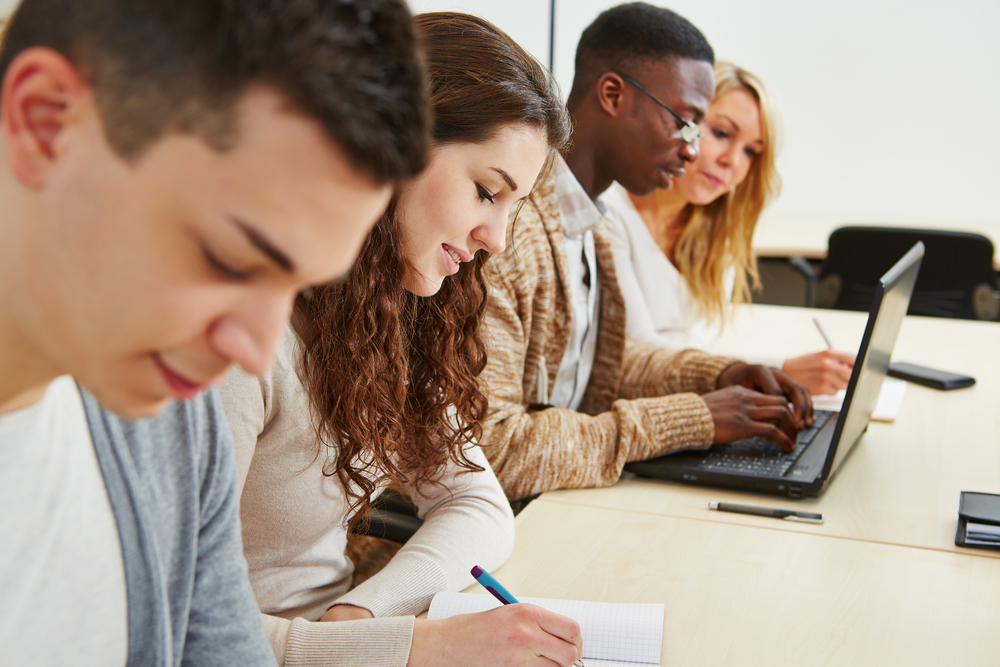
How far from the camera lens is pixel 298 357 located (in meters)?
0.94

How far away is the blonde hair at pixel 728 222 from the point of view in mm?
2293

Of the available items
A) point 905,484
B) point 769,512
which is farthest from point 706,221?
point 769,512

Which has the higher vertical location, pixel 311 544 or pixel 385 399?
A: pixel 385 399

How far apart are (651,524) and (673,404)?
277mm

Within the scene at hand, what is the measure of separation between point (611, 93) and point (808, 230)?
2.67 meters

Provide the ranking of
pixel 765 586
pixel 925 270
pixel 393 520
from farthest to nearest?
pixel 925 270 → pixel 393 520 → pixel 765 586

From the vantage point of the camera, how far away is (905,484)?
1.31 meters

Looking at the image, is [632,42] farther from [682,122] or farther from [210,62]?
[210,62]

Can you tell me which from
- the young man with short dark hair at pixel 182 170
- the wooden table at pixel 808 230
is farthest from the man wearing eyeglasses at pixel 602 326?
the wooden table at pixel 808 230

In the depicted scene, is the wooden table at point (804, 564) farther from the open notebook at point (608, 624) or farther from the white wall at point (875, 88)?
the white wall at point (875, 88)

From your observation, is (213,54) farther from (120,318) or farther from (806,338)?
(806,338)

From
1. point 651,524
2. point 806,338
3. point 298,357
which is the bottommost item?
point 806,338

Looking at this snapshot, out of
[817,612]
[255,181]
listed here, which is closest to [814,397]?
[817,612]

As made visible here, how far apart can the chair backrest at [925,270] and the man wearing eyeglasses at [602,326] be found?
1691 mm
